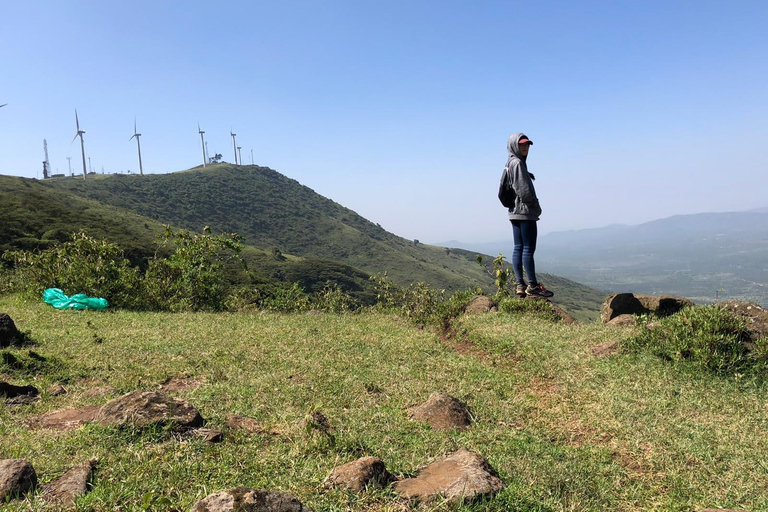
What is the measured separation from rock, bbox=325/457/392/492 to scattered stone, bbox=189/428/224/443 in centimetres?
145

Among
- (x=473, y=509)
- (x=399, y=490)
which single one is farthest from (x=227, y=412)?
(x=473, y=509)

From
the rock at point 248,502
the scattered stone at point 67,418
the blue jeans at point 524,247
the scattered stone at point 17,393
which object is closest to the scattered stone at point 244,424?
the scattered stone at point 67,418

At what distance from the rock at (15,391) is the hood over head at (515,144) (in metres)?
9.03

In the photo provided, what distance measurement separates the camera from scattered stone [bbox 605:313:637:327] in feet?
32.9

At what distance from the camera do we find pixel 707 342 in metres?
7.00

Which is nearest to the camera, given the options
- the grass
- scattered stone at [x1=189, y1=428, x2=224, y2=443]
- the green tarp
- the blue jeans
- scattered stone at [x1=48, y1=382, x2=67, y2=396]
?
the grass

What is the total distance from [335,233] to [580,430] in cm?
17136

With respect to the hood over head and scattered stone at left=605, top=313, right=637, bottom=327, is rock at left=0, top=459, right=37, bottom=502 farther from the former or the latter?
scattered stone at left=605, top=313, right=637, bottom=327

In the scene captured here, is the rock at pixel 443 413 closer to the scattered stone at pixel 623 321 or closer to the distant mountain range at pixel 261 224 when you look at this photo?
the scattered stone at pixel 623 321

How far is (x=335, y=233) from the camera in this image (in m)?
175

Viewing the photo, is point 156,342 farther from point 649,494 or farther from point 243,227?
point 243,227

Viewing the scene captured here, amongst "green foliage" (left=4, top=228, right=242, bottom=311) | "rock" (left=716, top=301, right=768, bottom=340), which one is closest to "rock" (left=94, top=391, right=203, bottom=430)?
"rock" (left=716, top=301, right=768, bottom=340)

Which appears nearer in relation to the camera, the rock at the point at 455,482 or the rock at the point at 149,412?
the rock at the point at 455,482

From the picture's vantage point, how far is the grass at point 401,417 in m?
3.65
